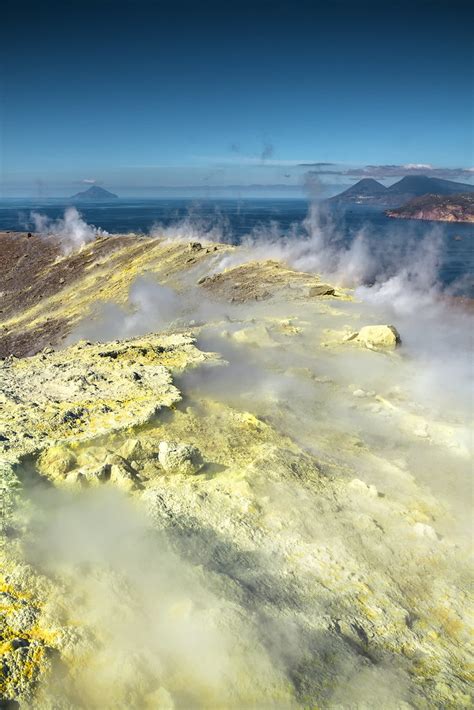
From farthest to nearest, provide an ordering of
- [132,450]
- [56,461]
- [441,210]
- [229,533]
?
[441,210], [132,450], [56,461], [229,533]

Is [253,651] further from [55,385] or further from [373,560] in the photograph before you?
[55,385]

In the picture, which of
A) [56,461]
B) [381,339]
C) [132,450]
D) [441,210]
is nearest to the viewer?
[56,461]

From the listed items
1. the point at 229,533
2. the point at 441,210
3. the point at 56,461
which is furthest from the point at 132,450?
the point at 441,210

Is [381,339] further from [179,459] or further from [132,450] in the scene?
[132,450]

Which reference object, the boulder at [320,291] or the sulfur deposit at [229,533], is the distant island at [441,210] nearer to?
the boulder at [320,291]

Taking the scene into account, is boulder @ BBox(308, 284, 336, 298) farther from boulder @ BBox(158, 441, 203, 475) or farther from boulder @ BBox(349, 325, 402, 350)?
boulder @ BBox(158, 441, 203, 475)

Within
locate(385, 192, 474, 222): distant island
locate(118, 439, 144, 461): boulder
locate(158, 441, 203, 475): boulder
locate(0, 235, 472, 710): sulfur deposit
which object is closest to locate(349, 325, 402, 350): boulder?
locate(0, 235, 472, 710): sulfur deposit

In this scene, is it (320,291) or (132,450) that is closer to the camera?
(132,450)
